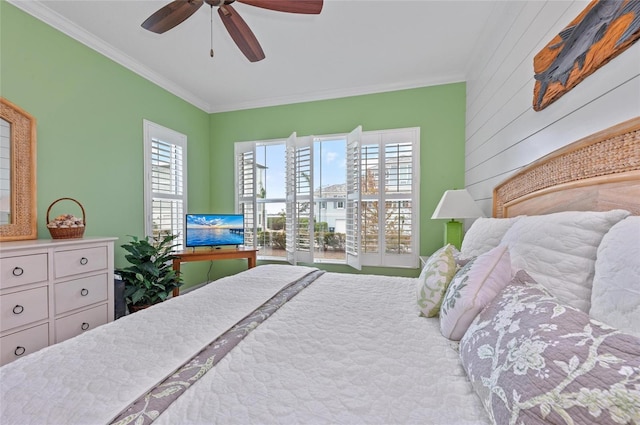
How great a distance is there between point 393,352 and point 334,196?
276cm

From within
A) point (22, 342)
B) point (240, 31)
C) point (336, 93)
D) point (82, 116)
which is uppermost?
point (336, 93)

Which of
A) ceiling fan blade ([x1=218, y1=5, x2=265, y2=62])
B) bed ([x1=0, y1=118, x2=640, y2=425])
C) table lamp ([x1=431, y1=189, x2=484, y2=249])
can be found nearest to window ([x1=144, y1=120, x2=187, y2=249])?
ceiling fan blade ([x1=218, y1=5, x2=265, y2=62])

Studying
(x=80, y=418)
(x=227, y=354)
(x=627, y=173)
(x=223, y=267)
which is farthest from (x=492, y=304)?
(x=223, y=267)

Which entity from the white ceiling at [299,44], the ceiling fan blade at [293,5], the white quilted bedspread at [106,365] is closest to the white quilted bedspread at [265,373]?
the white quilted bedspread at [106,365]

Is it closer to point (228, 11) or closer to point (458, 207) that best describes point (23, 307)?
point (228, 11)

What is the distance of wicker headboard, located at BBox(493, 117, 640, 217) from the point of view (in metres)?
0.88

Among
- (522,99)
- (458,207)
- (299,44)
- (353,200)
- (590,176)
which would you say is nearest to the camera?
(590,176)

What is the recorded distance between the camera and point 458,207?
89.0 inches

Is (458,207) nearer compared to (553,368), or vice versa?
(553,368)

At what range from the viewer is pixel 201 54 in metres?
2.64

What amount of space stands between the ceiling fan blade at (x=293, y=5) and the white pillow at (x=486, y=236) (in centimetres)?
159

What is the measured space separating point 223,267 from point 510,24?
4.05 metres

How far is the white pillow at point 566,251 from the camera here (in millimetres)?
835

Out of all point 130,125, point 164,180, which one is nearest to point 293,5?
point 130,125
